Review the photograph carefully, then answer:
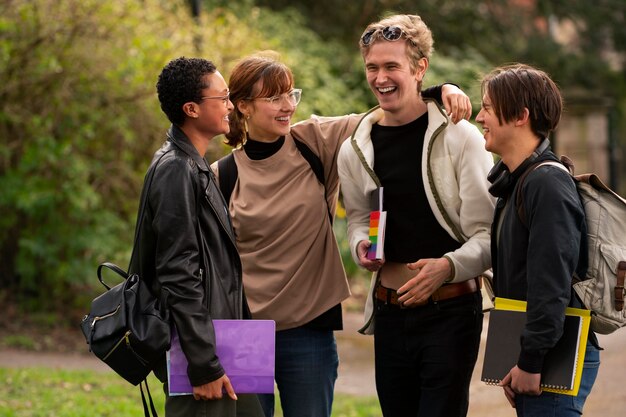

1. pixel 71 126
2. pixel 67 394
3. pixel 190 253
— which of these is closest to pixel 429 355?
pixel 190 253

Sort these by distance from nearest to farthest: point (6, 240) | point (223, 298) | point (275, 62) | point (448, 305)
A: 1. point (223, 298)
2. point (448, 305)
3. point (275, 62)
4. point (6, 240)

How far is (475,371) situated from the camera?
8438 mm

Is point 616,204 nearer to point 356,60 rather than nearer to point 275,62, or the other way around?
point 275,62

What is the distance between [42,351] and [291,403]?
574cm

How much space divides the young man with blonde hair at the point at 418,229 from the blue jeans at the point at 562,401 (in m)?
0.56

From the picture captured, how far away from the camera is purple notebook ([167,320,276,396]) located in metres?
3.58

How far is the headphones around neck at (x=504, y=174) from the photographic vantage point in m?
3.58

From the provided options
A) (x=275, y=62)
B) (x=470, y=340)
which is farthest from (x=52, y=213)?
(x=470, y=340)

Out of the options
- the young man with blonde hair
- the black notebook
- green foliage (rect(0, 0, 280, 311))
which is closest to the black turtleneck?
the young man with blonde hair

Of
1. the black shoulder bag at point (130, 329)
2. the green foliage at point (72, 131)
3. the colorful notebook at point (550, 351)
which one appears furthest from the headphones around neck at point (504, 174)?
the green foliage at point (72, 131)

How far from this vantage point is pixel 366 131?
14.0ft

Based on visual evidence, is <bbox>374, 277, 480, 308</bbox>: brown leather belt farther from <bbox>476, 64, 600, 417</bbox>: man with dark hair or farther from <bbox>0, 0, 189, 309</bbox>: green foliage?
<bbox>0, 0, 189, 309</bbox>: green foliage

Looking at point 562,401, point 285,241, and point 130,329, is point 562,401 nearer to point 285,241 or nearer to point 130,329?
point 285,241

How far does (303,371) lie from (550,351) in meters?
1.18
